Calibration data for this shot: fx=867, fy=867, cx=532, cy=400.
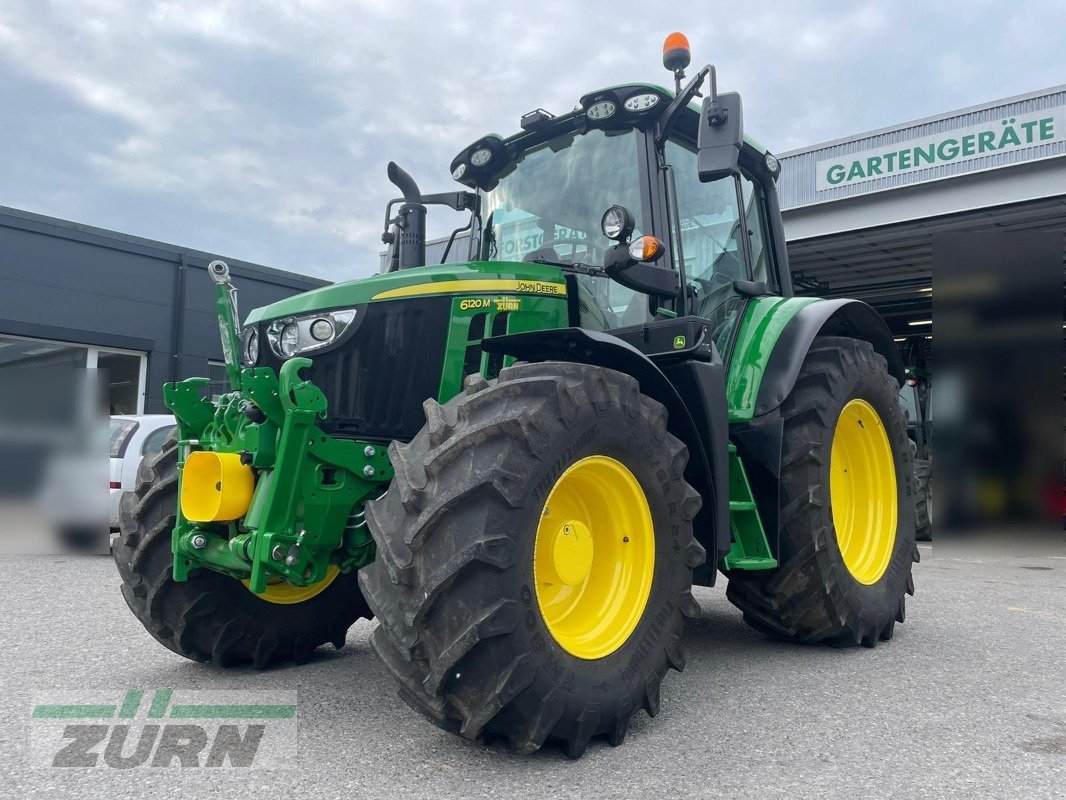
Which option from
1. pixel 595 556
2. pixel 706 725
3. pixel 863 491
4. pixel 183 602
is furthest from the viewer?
pixel 863 491

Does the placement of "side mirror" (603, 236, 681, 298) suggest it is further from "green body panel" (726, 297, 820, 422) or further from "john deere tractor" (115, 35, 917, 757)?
"green body panel" (726, 297, 820, 422)

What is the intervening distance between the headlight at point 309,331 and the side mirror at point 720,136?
161 cm

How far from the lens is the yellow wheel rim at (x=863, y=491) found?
479 centimetres

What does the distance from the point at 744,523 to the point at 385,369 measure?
1868mm

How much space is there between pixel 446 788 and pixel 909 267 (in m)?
16.1

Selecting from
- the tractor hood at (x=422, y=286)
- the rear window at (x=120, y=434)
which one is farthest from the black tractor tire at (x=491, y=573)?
the rear window at (x=120, y=434)

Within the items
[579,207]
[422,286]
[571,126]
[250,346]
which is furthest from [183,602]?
[571,126]

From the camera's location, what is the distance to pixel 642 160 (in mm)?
4125

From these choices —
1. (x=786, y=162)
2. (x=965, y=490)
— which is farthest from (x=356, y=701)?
(x=786, y=162)

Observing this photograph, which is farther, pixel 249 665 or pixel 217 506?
pixel 249 665

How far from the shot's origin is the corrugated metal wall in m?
11.3

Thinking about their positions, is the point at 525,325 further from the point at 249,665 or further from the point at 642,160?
the point at 249,665

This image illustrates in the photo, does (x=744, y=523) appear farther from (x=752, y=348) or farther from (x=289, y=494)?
(x=289, y=494)

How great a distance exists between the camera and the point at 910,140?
1252 centimetres
